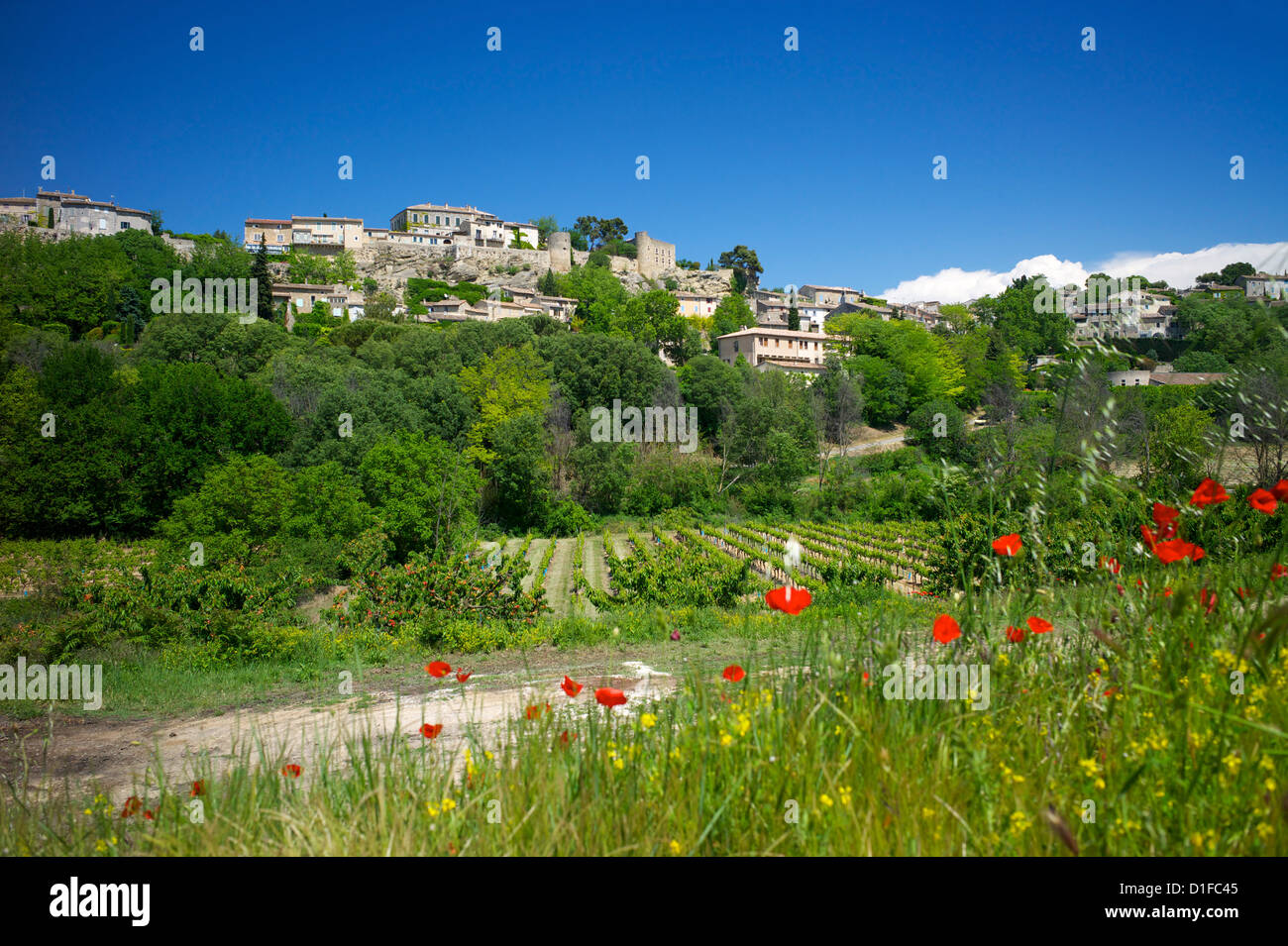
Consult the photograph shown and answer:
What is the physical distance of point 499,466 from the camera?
146 feet

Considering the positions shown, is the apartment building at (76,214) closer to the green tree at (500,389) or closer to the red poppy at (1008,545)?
the green tree at (500,389)

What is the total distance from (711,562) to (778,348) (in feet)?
209

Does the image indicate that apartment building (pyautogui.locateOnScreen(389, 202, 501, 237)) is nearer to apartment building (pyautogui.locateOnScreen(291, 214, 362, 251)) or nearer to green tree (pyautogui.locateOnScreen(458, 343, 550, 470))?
apartment building (pyautogui.locateOnScreen(291, 214, 362, 251))

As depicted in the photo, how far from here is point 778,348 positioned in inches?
3100

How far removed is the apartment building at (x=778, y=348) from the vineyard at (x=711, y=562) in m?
37.0

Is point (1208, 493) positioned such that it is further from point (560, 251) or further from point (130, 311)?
point (560, 251)

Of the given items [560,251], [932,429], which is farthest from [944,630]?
[560,251]

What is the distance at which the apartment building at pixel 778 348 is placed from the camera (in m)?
76.7

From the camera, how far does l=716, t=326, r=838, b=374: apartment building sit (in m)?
76.7

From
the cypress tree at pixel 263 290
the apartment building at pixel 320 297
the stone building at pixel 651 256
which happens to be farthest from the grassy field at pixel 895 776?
the stone building at pixel 651 256

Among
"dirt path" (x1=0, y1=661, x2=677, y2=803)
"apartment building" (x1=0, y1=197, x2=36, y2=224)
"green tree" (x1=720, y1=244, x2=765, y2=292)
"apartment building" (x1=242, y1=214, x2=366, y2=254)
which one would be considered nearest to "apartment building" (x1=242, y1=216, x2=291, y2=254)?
"apartment building" (x1=242, y1=214, x2=366, y2=254)
